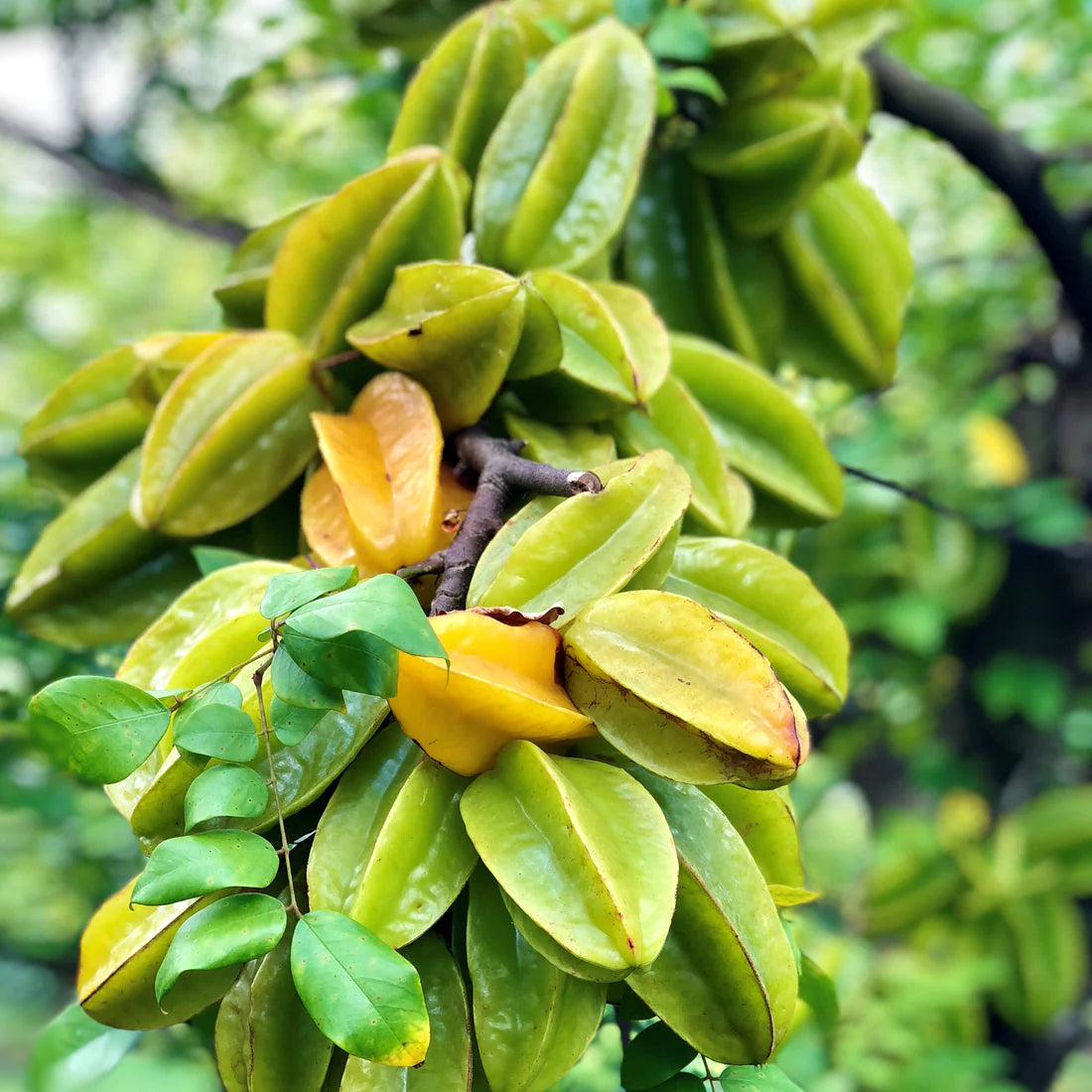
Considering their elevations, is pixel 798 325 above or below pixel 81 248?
above

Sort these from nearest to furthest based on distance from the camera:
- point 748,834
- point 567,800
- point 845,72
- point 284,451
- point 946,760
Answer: point 567,800
point 748,834
point 284,451
point 845,72
point 946,760

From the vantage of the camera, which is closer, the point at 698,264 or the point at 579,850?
the point at 579,850

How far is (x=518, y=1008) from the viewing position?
0.68 m

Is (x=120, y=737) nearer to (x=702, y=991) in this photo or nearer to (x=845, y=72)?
(x=702, y=991)

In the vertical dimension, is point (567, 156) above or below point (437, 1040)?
above

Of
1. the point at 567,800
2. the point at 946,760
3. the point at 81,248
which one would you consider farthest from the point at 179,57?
the point at 946,760

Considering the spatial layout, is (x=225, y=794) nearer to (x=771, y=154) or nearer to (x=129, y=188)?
(x=771, y=154)

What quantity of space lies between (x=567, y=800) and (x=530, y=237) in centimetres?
65

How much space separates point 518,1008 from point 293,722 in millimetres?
247

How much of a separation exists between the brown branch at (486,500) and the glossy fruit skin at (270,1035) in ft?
0.88

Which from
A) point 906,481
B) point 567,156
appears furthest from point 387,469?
point 906,481

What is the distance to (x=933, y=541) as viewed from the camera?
2404 millimetres

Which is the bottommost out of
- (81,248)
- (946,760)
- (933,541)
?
(946,760)

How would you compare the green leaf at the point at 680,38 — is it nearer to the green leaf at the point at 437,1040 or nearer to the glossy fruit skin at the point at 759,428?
the glossy fruit skin at the point at 759,428
